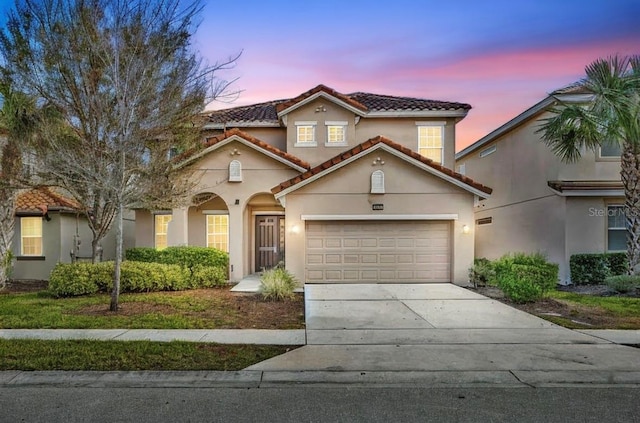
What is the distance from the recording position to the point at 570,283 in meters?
14.2

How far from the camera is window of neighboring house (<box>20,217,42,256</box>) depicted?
16.5 metres

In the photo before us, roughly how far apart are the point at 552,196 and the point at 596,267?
9.32ft

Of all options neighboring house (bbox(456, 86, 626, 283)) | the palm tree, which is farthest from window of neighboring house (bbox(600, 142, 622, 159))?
the palm tree

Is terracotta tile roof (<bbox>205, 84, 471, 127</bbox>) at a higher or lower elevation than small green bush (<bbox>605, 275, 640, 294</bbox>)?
higher

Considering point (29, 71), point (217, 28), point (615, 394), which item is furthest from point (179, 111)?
point (615, 394)

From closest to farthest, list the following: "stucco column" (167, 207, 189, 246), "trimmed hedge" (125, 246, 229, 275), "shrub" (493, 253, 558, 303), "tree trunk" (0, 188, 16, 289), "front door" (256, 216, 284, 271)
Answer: "shrub" (493, 253, 558, 303) → "tree trunk" (0, 188, 16, 289) → "trimmed hedge" (125, 246, 229, 275) → "stucco column" (167, 207, 189, 246) → "front door" (256, 216, 284, 271)

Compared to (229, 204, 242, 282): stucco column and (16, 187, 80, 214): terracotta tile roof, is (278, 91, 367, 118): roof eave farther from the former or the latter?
(16, 187, 80, 214): terracotta tile roof

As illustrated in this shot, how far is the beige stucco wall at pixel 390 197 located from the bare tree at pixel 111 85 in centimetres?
442

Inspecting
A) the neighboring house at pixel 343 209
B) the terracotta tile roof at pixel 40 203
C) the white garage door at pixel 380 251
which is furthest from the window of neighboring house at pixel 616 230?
the terracotta tile roof at pixel 40 203

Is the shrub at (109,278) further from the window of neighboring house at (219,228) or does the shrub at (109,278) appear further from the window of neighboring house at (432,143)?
the window of neighboring house at (432,143)

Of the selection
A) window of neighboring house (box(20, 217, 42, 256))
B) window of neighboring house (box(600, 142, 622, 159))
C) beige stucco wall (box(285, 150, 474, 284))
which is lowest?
window of neighboring house (box(20, 217, 42, 256))

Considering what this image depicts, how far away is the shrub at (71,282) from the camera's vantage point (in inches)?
455

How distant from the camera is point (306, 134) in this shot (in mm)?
16766

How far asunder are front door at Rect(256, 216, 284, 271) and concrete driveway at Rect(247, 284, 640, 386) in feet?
22.4
